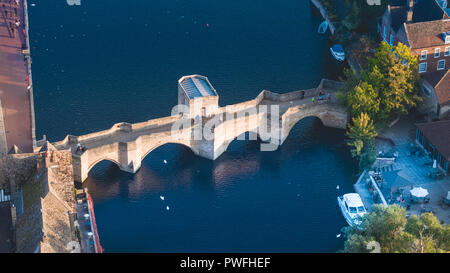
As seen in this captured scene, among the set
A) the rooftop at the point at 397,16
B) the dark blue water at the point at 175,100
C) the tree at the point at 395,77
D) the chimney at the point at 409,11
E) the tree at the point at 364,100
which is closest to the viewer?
the dark blue water at the point at 175,100

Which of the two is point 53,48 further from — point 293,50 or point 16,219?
point 16,219

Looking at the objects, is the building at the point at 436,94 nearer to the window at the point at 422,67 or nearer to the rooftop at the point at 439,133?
the window at the point at 422,67

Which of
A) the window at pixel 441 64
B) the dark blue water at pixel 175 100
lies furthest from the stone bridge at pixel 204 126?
the window at pixel 441 64

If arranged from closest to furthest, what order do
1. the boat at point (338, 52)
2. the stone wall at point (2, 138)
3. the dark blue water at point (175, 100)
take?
the dark blue water at point (175, 100) → the stone wall at point (2, 138) → the boat at point (338, 52)

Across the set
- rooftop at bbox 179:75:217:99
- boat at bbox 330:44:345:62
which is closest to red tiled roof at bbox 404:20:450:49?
boat at bbox 330:44:345:62

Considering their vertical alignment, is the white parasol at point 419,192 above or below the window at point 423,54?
below

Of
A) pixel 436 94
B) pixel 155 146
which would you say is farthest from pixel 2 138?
pixel 436 94
